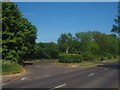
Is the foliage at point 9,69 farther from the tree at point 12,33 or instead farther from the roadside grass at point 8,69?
the tree at point 12,33

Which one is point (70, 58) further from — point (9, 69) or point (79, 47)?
point (9, 69)

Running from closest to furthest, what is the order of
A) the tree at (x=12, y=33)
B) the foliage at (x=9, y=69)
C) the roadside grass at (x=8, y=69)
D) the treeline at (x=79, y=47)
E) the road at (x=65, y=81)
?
the road at (x=65, y=81) < the roadside grass at (x=8, y=69) < the foliage at (x=9, y=69) < the tree at (x=12, y=33) < the treeline at (x=79, y=47)

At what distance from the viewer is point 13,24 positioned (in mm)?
45344

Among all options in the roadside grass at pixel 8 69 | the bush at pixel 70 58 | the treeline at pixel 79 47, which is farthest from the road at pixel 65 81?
the bush at pixel 70 58

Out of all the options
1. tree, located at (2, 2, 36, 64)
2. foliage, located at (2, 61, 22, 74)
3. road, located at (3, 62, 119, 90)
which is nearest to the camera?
road, located at (3, 62, 119, 90)

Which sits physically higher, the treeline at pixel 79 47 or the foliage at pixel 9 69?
the treeline at pixel 79 47

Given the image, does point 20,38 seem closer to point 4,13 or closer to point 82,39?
point 4,13

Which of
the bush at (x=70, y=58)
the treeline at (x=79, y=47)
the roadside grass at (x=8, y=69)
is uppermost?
the treeline at (x=79, y=47)

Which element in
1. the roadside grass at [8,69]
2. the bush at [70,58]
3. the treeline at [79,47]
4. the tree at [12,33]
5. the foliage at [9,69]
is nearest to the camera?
the roadside grass at [8,69]

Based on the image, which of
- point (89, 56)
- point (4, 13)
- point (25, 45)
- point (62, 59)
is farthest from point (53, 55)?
point (4, 13)

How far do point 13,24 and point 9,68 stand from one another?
413 inches

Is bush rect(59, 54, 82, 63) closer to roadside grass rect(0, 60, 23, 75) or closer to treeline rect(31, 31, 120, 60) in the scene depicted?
treeline rect(31, 31, 120, 60)

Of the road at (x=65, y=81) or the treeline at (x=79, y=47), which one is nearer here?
the road at (x=65, y=81)

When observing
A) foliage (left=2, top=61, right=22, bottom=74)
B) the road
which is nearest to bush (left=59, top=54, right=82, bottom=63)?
foliage (left=2, top=61, right=22, bottom=74)
